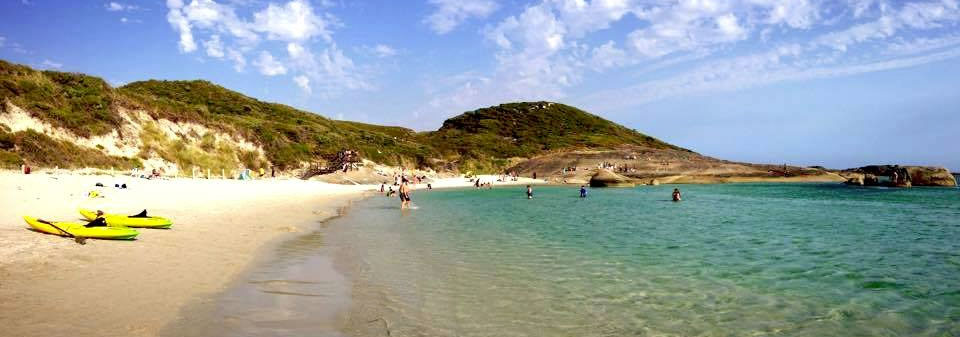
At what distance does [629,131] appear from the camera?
16888cm

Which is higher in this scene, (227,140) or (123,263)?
(227,140)

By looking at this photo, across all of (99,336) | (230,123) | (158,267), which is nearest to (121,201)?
(158,267)

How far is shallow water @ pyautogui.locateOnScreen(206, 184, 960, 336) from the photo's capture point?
302 inches

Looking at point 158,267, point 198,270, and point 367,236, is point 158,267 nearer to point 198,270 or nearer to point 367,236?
point 198,270

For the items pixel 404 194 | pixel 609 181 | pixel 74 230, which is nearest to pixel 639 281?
pixel 74 230

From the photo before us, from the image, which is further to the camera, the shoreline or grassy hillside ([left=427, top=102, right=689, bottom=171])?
grassy hillside ([left=427, top=102, right=689, bottom=171])

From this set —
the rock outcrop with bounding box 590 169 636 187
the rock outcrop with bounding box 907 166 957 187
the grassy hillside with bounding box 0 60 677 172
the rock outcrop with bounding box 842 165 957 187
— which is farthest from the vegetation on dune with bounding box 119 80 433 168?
the rock outcrop with bounding box 907 166 957 187

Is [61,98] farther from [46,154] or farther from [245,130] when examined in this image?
[245,130]

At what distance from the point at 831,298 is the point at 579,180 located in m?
82.1

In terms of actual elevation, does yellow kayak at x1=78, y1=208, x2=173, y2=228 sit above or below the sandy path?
above

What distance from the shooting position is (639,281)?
10.7 meters

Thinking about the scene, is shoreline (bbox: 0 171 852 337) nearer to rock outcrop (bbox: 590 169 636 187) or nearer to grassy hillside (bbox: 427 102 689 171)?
rock outcrop (bbox: 590 169 636 187)

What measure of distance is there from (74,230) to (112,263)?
3279 millimetres

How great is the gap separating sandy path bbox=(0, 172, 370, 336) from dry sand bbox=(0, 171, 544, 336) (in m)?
0.01
